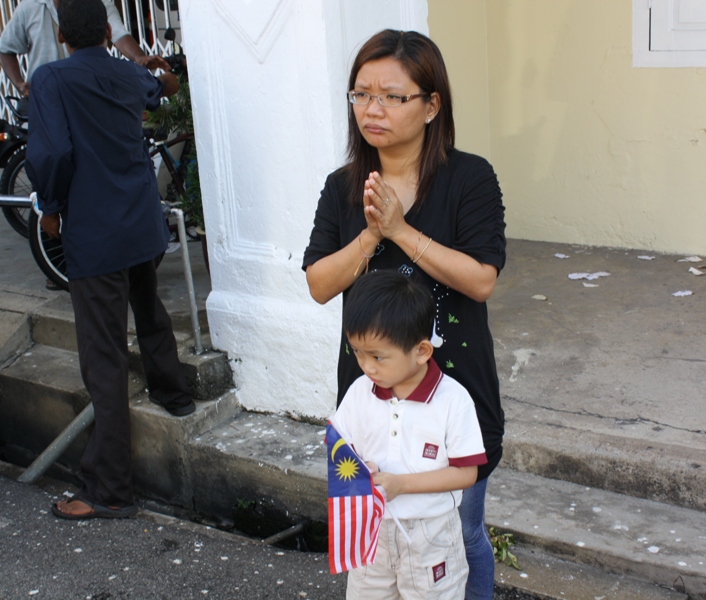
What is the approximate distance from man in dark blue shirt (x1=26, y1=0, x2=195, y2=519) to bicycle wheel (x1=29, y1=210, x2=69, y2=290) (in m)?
1.44

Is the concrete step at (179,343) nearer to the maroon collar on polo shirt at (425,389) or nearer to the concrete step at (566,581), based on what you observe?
the concrete step at (566,581)

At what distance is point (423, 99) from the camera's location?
234 cm

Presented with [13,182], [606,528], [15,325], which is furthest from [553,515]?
[13,182]

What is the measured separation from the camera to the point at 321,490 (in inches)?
146

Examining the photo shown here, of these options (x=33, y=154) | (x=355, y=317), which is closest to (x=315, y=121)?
(x=33, y=154)

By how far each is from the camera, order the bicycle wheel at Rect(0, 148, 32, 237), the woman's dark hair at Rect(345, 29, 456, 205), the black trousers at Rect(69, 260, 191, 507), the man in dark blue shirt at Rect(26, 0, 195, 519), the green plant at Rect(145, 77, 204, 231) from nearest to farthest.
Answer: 1. the woman's dark hair at Rect(345, 29, 456, 205)
2. the man in dark blue shirt at Rect(26, 0, 195, 519)
3. the black trousers at Rect(69, 260, 191, 507)
4. the green plant at Rect(145, 77, 204, 231)
5. the bicycle wheel at Rect(0, 148, 32, 237)

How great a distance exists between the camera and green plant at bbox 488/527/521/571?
3.12m

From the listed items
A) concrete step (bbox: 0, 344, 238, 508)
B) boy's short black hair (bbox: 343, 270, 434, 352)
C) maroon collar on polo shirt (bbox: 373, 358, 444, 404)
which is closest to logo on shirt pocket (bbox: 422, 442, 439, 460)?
maroon collar on polo shirt (bbox: 373, 358, 444, 404)

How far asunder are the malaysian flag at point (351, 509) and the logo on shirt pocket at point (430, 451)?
6.6 inches

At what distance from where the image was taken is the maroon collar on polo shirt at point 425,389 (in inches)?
86.7

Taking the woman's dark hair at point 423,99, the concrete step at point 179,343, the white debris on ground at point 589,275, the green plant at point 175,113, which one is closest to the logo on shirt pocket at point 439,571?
the woman's dark hair at point 423,99

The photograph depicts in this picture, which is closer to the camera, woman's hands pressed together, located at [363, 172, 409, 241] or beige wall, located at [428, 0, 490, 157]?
woman's hands pressed together, located at [363, 172, 409, 241]

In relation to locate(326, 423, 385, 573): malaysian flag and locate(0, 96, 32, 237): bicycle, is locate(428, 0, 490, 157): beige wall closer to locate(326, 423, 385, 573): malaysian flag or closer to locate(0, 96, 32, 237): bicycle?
locate(0, 96, 32, 237): bicycle

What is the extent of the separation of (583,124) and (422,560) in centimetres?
400
